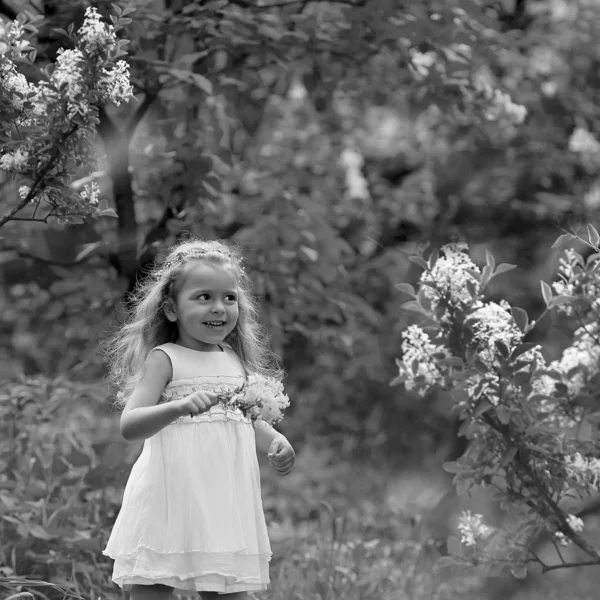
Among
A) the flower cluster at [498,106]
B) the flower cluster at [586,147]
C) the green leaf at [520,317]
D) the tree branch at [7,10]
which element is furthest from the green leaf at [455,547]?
the flower cluster at [586,147]

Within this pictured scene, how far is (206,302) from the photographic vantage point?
2859 mm

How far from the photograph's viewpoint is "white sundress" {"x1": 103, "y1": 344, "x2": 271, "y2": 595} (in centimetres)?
267

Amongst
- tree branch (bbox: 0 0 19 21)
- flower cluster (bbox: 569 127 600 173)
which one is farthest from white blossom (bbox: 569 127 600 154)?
tree branch (bbox: 0 0 19 21)

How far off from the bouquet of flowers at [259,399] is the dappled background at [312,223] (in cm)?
116

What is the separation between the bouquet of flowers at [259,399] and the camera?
100.0 inches

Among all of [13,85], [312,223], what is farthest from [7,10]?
[13,85]

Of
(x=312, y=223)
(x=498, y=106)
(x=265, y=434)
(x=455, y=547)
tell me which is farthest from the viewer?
(x=498, y=106)

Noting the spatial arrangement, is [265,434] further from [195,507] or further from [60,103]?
[60,103]

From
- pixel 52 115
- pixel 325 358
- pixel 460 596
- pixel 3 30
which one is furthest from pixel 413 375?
pixel 325 358

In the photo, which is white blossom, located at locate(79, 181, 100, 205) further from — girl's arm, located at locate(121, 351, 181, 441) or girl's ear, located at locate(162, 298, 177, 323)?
girl's arm, located at locate(121, 351, 181, 441)

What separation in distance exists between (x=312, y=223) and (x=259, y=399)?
7.95ft

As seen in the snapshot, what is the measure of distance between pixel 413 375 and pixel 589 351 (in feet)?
1.81

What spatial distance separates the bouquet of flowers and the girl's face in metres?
0.31

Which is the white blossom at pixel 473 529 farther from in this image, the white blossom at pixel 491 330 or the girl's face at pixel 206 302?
the girl's face at pixel 206 302
